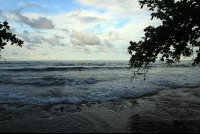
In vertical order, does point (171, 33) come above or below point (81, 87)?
above

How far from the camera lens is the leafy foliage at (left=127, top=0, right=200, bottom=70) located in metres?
4.30

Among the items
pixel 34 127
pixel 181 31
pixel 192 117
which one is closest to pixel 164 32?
pixel 181 31

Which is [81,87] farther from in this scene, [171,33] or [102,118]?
[171,33]

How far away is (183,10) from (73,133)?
5693 mm

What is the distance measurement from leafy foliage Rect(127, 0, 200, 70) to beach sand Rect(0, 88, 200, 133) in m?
2.54

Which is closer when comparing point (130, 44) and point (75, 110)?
point (130, 44)

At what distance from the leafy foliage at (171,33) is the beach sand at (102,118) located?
254cm

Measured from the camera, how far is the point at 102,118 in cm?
587

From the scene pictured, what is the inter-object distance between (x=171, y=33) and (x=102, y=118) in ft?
14.7

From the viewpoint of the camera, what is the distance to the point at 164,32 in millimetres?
4547

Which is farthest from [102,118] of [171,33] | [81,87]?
[81,87]

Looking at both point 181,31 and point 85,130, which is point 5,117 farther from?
point 181,31

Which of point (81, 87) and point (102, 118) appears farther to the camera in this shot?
point (81, 87)

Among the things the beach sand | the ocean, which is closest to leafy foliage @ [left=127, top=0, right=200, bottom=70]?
the ocean
